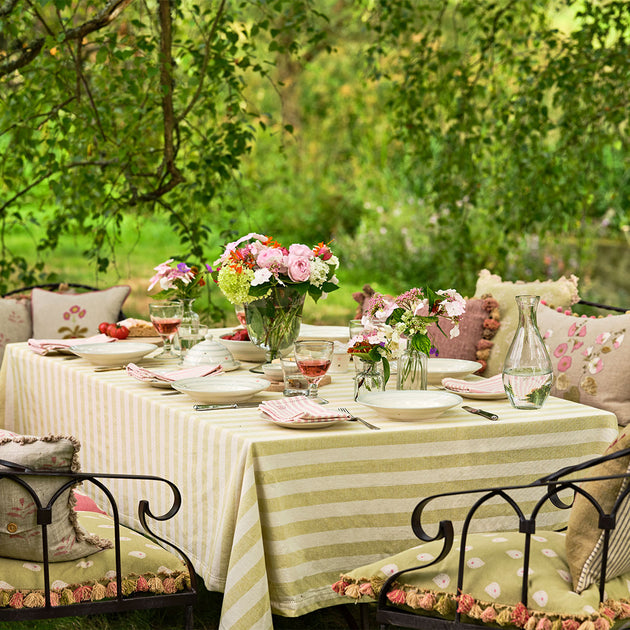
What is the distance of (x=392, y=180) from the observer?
10.6 meters

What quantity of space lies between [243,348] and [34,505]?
122 centimetres

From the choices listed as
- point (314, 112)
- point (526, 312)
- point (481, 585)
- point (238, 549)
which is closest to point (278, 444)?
point (238, 549)

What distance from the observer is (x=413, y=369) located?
250 cm

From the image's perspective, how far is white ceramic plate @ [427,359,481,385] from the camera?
8.84 feet

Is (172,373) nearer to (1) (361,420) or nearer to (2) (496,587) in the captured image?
(1) (361,420)

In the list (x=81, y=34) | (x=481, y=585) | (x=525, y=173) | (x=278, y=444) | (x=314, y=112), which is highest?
(x=314, y=112)

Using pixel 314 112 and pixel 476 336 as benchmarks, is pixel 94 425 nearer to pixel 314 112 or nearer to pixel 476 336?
pixel 476 336

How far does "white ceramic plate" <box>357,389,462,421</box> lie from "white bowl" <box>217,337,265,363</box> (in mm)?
693

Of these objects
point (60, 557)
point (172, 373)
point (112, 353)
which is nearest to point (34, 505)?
point (60, 557)

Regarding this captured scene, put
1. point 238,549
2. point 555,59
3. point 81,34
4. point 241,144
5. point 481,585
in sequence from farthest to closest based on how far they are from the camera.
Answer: point 555,59, point 241,144, point 81,34, point 238,549, point 481,585

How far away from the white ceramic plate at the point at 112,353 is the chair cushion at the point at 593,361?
4.91 feet

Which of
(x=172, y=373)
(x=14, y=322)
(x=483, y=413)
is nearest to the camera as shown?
(x=483, y=413)

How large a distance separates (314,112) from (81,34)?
323 inches

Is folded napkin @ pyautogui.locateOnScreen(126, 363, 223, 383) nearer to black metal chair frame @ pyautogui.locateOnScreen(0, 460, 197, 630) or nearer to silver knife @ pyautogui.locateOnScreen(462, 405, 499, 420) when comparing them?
black metal chair frame @ pyautogui.locateOnScreen(0, 460, 197, 630)
